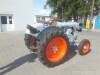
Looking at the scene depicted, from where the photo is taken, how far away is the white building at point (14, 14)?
25234 millimetres

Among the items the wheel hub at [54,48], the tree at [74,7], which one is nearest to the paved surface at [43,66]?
the wheel hub at [54,48]

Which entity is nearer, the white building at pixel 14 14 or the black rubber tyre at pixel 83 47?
the black rubber tyre at pixel 83 47

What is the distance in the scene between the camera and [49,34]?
25.2 ft

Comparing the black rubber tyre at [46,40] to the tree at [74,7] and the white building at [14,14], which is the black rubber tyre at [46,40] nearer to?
the white building at [14,14]

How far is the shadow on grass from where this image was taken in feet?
24.0

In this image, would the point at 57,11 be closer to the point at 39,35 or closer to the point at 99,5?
the point at 99,5

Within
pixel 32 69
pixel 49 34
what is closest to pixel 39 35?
pixel 49 34

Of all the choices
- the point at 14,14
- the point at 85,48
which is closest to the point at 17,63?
the point at 85,48

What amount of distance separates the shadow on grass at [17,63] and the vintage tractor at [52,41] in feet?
1.99

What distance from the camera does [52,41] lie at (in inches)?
308

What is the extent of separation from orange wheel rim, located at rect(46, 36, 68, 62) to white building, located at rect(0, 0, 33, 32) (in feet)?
58.0

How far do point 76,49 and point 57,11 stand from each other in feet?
87.5

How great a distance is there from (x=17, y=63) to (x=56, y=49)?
5.38 ft

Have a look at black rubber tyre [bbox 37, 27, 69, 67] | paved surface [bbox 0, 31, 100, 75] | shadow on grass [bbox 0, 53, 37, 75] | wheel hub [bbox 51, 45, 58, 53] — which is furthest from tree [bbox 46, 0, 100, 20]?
black rubber tyre [bbox 37, 27, 69, 67]
